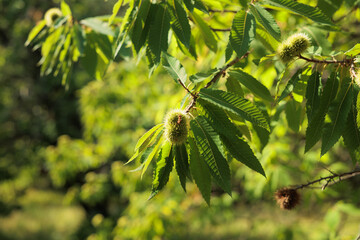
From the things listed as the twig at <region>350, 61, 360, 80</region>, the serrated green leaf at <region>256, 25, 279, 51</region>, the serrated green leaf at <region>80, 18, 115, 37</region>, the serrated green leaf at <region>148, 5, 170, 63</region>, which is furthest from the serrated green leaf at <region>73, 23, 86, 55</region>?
the twig at <region>350, 61, 360, 80</region>

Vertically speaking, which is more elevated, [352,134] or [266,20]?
[266,20]

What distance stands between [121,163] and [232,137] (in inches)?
156

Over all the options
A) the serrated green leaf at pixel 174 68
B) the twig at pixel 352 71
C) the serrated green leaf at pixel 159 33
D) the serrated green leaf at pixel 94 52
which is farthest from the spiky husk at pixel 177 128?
the serrated green leaf at pixel 94 52

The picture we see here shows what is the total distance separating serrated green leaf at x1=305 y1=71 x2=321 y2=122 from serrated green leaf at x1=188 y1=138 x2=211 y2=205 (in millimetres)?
393

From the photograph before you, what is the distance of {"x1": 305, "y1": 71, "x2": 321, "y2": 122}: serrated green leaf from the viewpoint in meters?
1.01

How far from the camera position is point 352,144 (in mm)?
989

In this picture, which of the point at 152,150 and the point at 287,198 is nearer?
the point at 152,150

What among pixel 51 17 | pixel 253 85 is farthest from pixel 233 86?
pixel 51 17

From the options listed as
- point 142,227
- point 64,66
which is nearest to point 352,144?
point 64,66

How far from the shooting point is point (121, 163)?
467 cm

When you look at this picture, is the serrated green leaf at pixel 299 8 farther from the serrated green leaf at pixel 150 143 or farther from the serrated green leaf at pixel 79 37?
the serrated green leaf at pixel 79 37

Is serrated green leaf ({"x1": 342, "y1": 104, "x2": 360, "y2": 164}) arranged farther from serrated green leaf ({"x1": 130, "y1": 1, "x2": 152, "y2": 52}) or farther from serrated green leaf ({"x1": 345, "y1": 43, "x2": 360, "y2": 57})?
serrated green leaf ({"x1": 130, "y1": 1, "x2": 152, "y2": 52})

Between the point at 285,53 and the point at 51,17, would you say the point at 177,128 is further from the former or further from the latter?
the point at 51,17

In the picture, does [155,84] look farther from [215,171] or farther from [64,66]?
[215,171]
